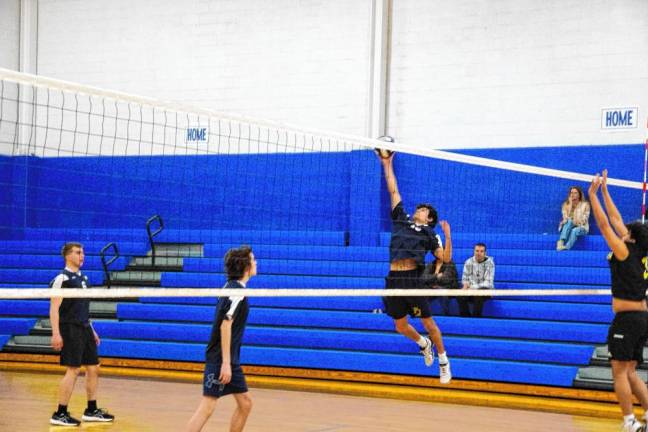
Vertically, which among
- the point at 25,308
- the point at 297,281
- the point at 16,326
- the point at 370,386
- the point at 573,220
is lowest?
the point at 370,386

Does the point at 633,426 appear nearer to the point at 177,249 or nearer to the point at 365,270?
the point at 365,270

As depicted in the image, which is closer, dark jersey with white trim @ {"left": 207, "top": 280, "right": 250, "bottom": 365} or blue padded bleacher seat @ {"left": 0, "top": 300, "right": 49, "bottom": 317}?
dark jersey with white trim @ {"left": 207, "top": 280, "right": 250, "bottom": 365}

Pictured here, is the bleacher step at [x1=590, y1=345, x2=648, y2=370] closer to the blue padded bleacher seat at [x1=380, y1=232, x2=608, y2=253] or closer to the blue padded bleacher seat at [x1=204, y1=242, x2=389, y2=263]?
the blue padded bleacher seat at [x1=380, y1=232, x2=608, y2=253]

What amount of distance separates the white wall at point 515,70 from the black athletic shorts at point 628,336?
267 inches

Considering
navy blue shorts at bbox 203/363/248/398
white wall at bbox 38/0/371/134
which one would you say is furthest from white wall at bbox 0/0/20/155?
navy blue shorts at bbox 203/363/248/398

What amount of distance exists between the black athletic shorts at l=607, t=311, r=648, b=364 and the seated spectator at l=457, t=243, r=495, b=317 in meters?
4.69

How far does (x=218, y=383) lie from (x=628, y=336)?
151 inches

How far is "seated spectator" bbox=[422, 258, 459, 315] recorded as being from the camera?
13625 millimetres

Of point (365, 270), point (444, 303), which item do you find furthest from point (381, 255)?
point (444, 303)

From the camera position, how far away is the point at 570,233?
14.3 m

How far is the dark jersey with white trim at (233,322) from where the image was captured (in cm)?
740

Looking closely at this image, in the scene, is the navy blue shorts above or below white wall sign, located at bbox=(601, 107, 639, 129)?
below

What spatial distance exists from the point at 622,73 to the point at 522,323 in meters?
4.52

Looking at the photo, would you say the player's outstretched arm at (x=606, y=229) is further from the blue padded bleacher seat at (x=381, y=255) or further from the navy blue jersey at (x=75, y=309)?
the blue padded bleacher seat at (x=381, y=255)
